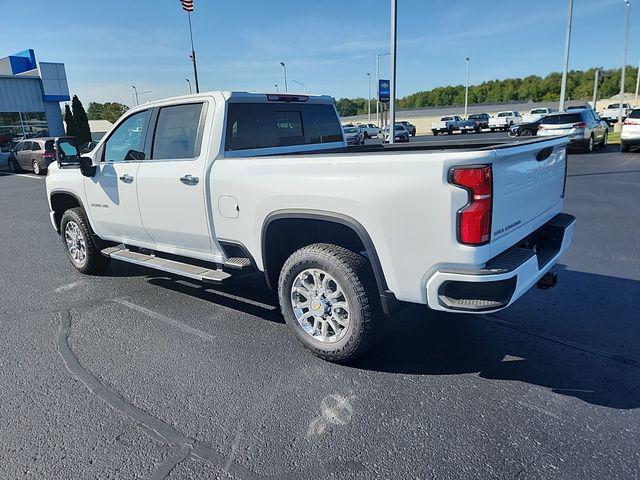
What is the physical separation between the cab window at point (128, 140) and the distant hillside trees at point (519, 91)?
86.6 meters

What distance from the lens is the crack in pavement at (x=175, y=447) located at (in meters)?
2.45

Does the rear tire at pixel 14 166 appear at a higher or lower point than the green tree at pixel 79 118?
lower


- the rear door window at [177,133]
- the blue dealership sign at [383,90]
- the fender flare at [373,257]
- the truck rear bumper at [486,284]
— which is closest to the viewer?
the truck rear bumper at [486,284]

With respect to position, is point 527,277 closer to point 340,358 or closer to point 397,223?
point 397,223

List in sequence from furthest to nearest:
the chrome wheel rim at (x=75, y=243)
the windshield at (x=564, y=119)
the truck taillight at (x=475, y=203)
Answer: the windshield at (x=564, y=119) < the chrome wheel rim at (x=75, y=243) < the truck taillight at (x=475, y=203)

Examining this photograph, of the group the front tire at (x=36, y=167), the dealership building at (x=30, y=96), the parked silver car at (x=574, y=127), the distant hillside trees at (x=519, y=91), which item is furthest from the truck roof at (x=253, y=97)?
the distant hillside trees at (x=519, y=91)

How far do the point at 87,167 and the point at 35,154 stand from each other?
61.8 feet

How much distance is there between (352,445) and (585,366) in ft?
6.12

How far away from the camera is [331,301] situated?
3469 millimetres

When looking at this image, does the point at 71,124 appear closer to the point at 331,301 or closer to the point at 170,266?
the point at 170,266

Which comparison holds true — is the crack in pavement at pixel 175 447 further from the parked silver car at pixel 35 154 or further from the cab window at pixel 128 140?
the parked silver car at pixel 35 154

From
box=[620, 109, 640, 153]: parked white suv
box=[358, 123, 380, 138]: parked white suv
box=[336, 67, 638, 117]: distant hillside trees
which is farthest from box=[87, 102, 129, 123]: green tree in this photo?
box=[620, 109, 640, 153]: parked white suv

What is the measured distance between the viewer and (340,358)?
346cm

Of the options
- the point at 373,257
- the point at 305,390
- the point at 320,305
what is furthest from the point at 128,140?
the point at 305,390
